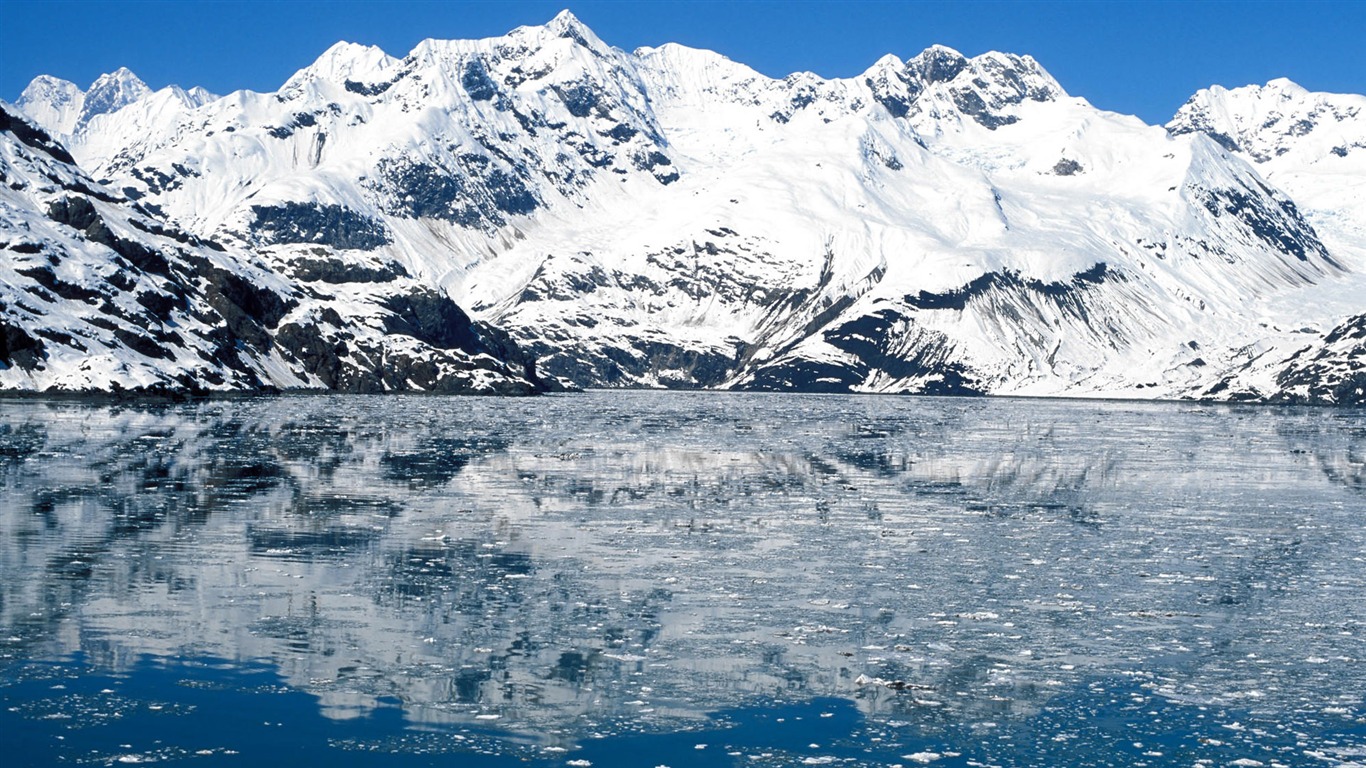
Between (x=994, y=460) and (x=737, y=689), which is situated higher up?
(x=994, y=460)

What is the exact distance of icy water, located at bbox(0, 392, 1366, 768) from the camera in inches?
1179

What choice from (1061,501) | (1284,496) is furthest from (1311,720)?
(1284,496)

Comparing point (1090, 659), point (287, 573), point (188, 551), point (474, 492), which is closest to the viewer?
point (1090, 659)

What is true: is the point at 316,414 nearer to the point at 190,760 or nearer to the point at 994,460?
the point at 994,460

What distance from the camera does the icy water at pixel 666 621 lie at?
98.3ft

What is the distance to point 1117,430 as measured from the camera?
177750 millimetres

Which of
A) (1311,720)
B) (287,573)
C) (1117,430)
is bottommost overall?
(1311,720)

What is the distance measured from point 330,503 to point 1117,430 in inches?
5051

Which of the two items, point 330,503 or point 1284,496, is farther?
point 1284,496

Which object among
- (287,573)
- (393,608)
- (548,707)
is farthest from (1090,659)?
(287,573)

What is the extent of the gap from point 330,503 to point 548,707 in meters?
37.6

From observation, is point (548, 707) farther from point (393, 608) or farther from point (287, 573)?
point (287, 573)

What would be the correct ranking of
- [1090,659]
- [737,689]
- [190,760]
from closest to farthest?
[190,760]
[737,689]
[1090,659]

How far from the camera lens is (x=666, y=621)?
40.7 meters
